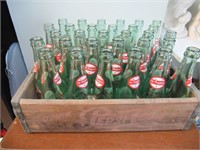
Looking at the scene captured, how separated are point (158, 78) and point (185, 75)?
0.29 ft

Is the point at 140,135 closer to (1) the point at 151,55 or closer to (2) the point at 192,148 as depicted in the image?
(2) the point at 192,148

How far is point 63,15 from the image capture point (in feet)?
2.70

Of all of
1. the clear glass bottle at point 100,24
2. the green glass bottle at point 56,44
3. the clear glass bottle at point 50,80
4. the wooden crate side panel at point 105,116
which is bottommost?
the wooden crate side panel at point 105,116

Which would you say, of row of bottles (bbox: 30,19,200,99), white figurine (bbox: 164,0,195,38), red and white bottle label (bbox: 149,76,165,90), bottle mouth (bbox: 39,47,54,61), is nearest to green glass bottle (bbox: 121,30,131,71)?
row of bottles (bbox: 30,19,200,99)

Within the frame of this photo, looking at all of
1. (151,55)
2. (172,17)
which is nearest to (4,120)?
(151,55)

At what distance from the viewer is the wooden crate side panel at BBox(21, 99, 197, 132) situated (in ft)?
1.48

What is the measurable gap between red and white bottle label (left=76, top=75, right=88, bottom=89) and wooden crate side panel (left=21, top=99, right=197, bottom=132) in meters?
0.06

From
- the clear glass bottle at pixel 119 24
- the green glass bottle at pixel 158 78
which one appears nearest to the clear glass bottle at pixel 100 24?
the clear glass bottle at pixel 119 24

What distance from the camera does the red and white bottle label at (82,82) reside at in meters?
0.47

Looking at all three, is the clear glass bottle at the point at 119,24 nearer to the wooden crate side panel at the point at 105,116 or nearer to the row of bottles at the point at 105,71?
the row of bottles at the point at 105,71

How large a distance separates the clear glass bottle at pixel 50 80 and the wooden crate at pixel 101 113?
4 centimetres

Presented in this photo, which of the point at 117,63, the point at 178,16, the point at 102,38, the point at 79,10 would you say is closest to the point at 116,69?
the point at 117,63

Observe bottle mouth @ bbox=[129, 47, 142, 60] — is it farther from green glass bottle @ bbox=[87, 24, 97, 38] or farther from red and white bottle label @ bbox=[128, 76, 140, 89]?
green glass bottle @ bbox=[87, 24, 97, 38]

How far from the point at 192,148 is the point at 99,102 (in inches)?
11.3
